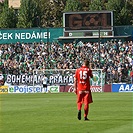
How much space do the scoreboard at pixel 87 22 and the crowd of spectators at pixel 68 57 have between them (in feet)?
4.74

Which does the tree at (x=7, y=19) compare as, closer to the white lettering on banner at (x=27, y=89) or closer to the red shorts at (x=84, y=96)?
the white lettering on banner at (x=27, y=89)

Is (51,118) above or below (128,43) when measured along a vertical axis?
below

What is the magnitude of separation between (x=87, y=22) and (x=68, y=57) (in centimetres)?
604

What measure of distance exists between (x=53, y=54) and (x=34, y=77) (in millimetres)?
5267

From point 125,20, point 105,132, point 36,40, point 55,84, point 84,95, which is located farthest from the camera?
point 125,20

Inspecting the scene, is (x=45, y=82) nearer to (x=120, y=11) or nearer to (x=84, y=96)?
(x=120, y=11)

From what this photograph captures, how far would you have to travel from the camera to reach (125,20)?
3285 inches

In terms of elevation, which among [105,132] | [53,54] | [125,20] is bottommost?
[105,132]

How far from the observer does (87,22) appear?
207 ft

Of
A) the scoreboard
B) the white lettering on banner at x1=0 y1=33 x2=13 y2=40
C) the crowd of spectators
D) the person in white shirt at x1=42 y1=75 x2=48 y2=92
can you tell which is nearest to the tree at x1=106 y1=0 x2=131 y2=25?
the scoreboard

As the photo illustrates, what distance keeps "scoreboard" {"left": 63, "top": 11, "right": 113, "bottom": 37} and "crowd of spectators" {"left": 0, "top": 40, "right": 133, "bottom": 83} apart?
1445 mm

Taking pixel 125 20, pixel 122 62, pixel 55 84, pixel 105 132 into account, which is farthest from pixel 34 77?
pixel 105 132

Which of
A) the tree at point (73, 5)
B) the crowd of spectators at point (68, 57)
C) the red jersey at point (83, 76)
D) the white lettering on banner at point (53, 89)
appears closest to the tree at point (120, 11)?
the tree at point (73, 5)

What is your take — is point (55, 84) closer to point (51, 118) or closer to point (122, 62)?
point (122, 62)
